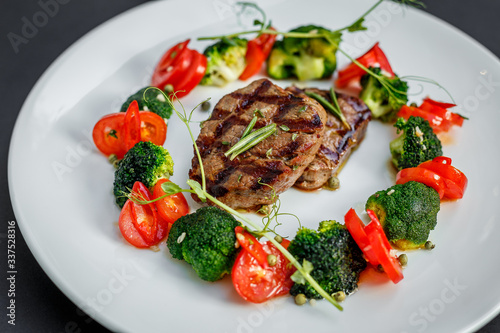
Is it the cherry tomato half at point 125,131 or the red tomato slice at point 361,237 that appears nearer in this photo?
the red tomato slice at point 361,237

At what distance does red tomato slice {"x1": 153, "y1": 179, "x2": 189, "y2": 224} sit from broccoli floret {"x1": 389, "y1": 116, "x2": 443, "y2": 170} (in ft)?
7.85

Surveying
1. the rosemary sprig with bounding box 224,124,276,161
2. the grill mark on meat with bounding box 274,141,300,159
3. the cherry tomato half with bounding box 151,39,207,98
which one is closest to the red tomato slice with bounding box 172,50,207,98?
the cherry tomato half with bounding box 151,39,207,98

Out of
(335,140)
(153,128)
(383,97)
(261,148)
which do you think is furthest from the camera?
(383,97)

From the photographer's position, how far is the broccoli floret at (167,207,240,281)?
4.64 metres

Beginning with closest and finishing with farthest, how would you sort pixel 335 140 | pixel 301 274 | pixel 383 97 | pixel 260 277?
pixel 301 274 < pixel 260 277 < pixel 335 140 < pixel 383 97

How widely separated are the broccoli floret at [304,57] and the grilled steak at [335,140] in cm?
58

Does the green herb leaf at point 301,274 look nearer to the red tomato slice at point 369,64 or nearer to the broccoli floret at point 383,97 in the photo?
the broccoli floret at point 383,97

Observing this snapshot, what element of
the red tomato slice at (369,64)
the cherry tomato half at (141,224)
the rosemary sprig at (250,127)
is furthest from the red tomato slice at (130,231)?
the red tomato slice at (369,64)

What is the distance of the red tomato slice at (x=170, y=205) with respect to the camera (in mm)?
5152

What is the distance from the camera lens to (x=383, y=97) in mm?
6500

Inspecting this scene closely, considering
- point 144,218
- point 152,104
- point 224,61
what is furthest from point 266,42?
A: point 144,218

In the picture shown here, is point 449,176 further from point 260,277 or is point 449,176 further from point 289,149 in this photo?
point 260,277

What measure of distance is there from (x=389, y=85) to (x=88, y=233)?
381cm

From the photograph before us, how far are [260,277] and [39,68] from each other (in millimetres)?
5131
